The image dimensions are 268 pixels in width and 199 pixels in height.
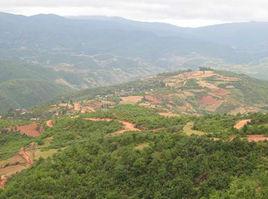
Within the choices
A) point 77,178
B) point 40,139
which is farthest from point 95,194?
point 40,139

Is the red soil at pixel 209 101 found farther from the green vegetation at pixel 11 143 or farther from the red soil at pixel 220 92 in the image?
the green vegetation at pixel 11 143

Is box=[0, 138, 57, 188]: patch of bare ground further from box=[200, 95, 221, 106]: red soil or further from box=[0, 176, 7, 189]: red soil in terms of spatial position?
box=[200, 95, 221, 106]: red soil

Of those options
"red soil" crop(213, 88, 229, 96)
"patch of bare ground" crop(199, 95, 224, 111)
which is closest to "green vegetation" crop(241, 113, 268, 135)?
"patch of bare ground" crop(199, 95, 224, 111)

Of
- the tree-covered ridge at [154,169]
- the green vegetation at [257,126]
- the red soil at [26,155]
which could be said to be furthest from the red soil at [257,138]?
the red soil at [26,155]

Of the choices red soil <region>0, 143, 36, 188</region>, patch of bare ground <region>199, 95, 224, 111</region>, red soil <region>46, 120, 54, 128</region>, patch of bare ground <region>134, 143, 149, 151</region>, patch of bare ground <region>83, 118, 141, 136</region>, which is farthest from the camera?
patch of bare ground <region>199, 95, 224, 111</region>

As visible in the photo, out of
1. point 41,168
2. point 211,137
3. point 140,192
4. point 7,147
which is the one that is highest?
point 211,137

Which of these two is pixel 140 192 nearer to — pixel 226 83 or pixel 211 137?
pixel 211 137
